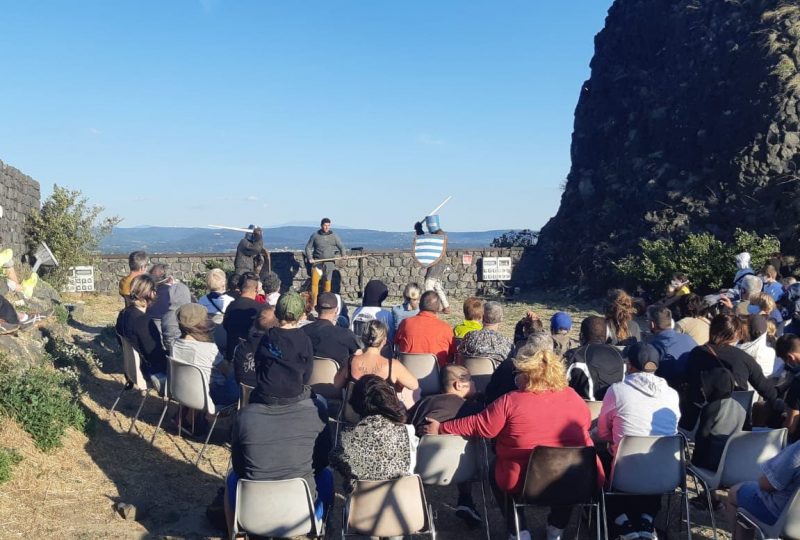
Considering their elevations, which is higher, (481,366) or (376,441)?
(481,366)

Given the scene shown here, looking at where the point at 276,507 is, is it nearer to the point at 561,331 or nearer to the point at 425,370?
the point at 425,370

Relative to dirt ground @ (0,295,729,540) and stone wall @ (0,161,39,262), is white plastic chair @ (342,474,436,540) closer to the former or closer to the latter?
dirt ground @ (0,295,729,540)

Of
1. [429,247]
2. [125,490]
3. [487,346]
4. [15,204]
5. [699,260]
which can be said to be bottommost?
[125,490]

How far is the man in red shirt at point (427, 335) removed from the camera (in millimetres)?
6252

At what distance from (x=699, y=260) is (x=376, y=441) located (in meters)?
Answer: 12.5

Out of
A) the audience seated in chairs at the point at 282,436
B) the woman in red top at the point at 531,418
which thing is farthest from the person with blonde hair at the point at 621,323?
the audience seated in chairs at the point at 282,436

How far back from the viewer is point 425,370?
5.91 meters

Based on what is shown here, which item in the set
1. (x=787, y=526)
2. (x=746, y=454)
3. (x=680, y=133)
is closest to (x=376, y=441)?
(x=787, y=526)

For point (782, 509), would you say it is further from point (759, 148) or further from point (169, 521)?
point (759, 148)

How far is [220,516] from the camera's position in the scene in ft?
15.7

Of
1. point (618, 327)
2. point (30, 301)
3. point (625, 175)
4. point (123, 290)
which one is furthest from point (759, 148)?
point (30, 301)

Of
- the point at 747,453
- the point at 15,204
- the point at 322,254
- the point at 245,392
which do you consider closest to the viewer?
the point at 747,453

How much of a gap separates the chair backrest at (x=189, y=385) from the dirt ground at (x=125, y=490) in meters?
0.54

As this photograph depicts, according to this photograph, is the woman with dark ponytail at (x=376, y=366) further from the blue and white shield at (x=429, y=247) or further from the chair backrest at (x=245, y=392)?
the blue and white shield at (x=429, y=247)
